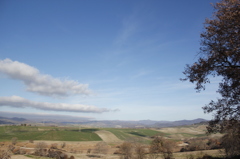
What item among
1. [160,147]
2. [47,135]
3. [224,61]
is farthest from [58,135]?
[224,61]

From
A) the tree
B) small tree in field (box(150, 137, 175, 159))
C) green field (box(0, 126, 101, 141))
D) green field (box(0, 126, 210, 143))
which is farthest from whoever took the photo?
green field (box(0, 126, 210, 143))

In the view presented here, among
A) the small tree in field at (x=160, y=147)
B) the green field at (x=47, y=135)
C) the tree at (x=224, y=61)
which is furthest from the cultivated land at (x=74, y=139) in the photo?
the tree at (x=224, y=61)

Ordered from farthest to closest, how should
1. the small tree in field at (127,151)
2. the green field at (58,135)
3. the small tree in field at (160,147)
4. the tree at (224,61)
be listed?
1. the green field at (58,135)
2. the small tree in field at (127,151)
3. the small tree in field at (160,147)
4. the tree at (224,61)

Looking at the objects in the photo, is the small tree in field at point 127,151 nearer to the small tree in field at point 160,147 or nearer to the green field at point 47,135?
the small tree in field at point 160,147

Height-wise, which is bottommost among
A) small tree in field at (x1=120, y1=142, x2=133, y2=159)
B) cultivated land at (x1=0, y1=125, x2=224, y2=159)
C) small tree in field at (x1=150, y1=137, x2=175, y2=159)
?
cultivated land at (x1=0, y1=125, x2=224, y2=159)

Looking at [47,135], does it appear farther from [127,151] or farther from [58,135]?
[127,151]

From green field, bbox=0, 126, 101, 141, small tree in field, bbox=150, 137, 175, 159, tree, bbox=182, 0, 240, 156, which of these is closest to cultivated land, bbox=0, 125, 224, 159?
green field, bbox=0, 126, 101, 141

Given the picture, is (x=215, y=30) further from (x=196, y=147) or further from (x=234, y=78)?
(x=196, y=147)

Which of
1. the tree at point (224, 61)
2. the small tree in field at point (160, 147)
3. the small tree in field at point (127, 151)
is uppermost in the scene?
the tree at point (224, 61)

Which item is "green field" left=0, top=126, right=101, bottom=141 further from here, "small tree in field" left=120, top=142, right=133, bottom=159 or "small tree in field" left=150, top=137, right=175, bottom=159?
"small tree in field" left=150, top=137, right=175, bottom=159

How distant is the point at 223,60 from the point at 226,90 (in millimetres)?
2118

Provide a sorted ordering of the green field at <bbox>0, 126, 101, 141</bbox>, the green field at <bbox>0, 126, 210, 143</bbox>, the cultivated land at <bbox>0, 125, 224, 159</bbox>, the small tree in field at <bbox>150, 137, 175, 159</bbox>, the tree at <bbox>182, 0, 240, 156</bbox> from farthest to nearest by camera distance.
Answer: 1. the green field at <bbox>0, 126, 210, 143</bbox>
2. the green field at <bbox>0, 126, 101, 141</bbox>
3. the cultivated land at <bbox>0, 125, 224, 159</bbox>
4. the small tree in field at <bbox>150, 137, 175, 159</bbox>
5. the tree at <bbox>182, 0, 240, 156</bbox>

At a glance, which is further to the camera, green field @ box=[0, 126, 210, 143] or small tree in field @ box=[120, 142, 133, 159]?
green field @ box=[0, 126, 210, 143]

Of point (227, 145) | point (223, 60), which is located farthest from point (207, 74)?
point (227, 145)
